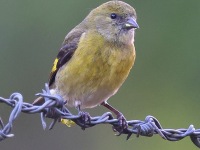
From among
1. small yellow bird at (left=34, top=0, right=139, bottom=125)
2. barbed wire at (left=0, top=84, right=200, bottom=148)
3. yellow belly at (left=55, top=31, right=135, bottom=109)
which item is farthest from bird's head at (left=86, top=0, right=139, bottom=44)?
barbed wire at (left=0, top=84, right=200, bottom=148)

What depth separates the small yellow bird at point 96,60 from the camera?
6.75 meters

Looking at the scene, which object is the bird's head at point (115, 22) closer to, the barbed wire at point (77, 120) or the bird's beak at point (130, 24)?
the bird's beak at point (130, 24)

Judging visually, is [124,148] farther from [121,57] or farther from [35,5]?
[121,57]

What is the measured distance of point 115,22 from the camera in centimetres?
720

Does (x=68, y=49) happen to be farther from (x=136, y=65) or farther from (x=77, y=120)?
(x=136, y=65)

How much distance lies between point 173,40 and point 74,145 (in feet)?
7.16

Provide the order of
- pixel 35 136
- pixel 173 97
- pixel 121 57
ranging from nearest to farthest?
pixel 121 57 < pixel 35 136 < pixel 173 97

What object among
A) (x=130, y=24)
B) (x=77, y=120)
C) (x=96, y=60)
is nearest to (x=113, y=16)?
(x=130, y=24)

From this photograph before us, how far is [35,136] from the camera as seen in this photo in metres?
11.9

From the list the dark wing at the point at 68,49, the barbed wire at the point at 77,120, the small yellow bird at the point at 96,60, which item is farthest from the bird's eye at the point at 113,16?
the barbed wire at the point at 77,120

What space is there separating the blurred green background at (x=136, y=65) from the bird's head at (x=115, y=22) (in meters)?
4.74

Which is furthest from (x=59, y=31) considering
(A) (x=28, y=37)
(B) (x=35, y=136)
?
(B) (x=35, y=136)

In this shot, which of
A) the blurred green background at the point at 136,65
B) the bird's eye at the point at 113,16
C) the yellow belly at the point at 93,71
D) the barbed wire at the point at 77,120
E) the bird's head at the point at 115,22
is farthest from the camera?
the blurred green background at the point at 136,65

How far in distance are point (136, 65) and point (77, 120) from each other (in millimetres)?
7471
